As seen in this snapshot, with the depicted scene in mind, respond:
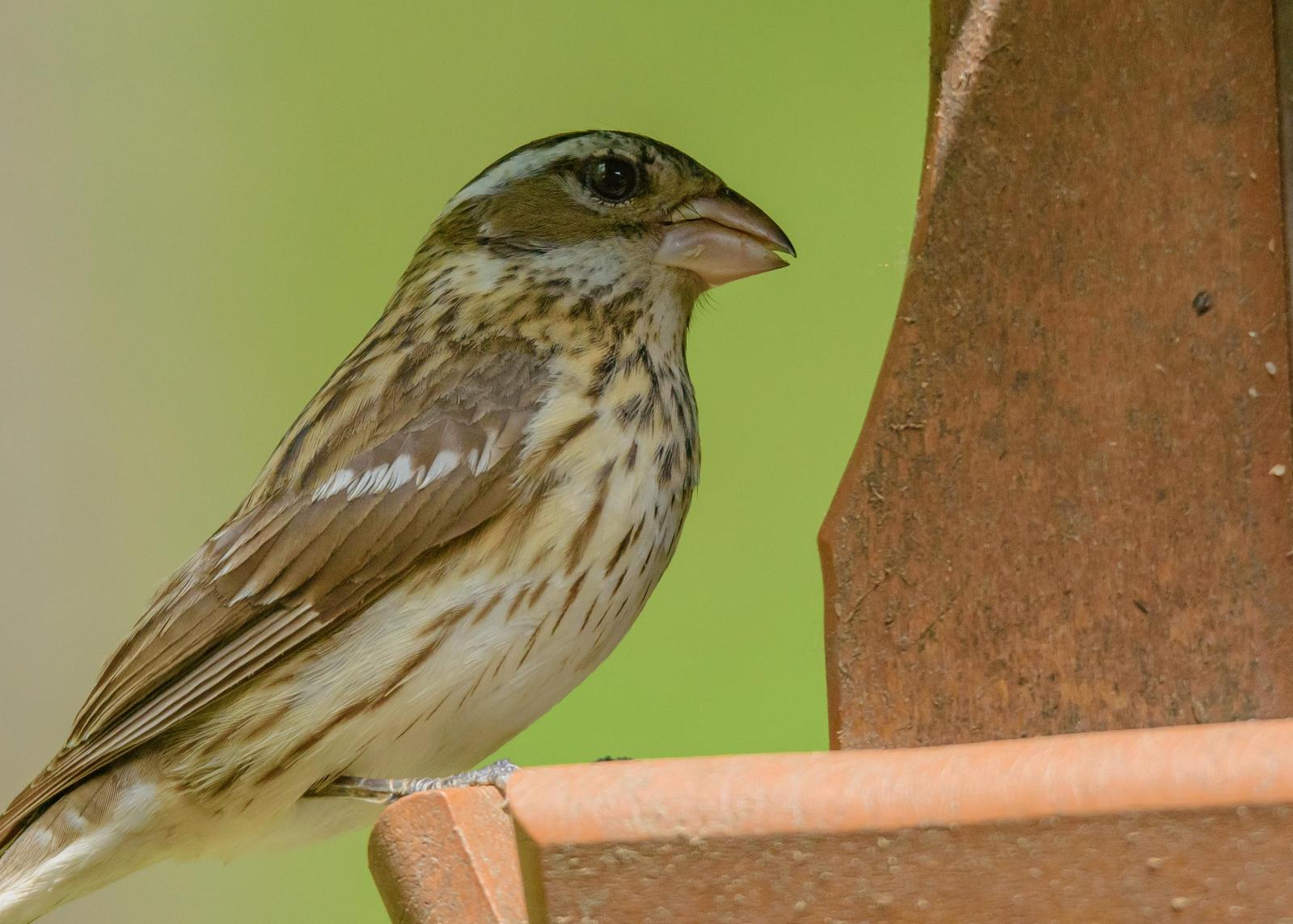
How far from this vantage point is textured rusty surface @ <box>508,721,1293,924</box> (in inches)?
42.3

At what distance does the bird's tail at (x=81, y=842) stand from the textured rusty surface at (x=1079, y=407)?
1.06 m

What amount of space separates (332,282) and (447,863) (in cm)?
223

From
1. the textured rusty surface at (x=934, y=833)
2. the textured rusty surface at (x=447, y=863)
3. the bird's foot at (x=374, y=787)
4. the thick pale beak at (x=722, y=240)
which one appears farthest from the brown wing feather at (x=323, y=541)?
the textured rusty surface at (x=934, y=833)

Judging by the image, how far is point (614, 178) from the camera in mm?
2264

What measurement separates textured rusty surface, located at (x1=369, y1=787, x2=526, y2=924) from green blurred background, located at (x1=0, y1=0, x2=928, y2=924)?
5.19 ft

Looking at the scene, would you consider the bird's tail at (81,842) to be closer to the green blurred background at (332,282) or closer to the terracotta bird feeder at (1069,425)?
the terracotta bird feeder at (1069,425)

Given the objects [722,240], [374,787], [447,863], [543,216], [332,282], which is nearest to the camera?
[447,863]

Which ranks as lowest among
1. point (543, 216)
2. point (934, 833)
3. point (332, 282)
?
point (934, 833)

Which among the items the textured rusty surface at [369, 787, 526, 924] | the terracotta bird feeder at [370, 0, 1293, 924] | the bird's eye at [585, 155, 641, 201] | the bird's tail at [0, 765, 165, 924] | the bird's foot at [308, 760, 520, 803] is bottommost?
the bird's tail at [0, 765, 165, 924]

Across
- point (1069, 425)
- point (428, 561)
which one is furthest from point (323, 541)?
point (1069, 425)

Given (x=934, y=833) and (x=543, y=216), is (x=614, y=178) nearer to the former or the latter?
(x=543, y=216)

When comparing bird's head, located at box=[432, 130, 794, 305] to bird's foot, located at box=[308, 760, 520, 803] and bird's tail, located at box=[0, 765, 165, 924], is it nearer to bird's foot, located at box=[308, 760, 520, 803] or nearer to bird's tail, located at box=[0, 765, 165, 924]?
bird's foot, located at box=[308, 760, 520, 803]

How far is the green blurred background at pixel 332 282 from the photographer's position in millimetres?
3018

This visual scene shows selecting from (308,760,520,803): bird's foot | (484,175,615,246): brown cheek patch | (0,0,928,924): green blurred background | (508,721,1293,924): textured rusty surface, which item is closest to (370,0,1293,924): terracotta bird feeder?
(508,721,1293,924): textured rusty surface
